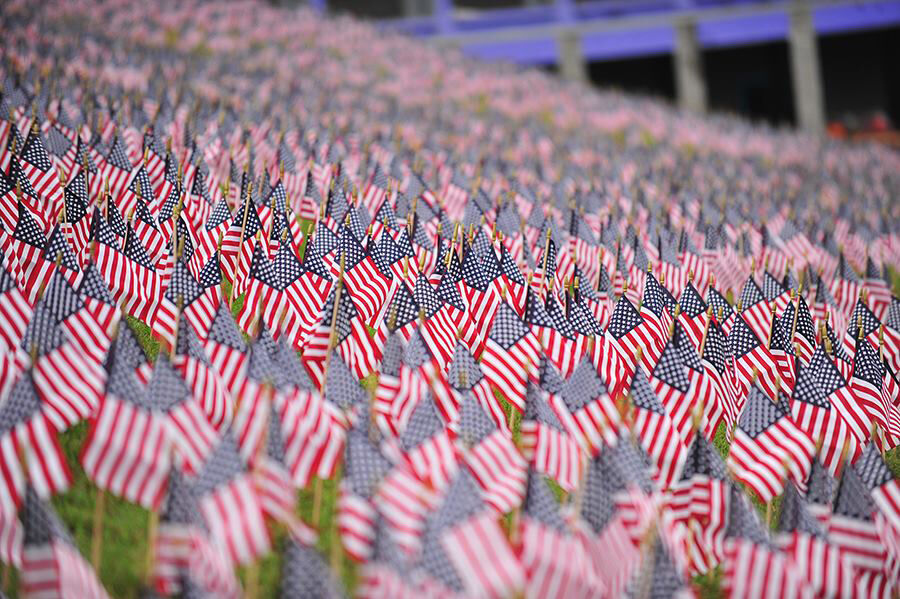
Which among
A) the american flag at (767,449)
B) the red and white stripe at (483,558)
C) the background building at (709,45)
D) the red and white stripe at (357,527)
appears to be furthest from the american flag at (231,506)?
the background building at (709,45)

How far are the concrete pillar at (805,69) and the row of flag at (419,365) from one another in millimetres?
22894

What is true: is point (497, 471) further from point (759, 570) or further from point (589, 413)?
point (759, 570)

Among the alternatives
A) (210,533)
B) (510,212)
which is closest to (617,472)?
(210,533)

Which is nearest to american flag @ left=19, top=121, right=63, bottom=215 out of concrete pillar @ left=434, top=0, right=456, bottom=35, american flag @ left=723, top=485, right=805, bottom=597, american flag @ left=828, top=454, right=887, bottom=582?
american flag @ left=723, top=485, right=805, bottom=597

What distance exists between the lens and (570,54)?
37969 mm

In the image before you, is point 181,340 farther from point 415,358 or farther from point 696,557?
point 696,557

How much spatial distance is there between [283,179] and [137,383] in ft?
20.3

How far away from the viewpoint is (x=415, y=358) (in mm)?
7086

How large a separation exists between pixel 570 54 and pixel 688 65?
4.73m

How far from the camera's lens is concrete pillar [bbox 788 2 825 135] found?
35625 millimetres

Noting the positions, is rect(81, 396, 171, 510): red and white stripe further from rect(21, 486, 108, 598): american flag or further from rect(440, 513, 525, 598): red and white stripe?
rect(440, 513, 525, 598): red and white stripe

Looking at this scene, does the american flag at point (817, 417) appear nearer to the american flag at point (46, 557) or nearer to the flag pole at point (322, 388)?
the flag pole at point (322, 388)

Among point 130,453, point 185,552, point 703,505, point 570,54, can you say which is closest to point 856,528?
point 703,505

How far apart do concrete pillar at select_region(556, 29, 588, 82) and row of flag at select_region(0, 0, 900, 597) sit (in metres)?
23.0
